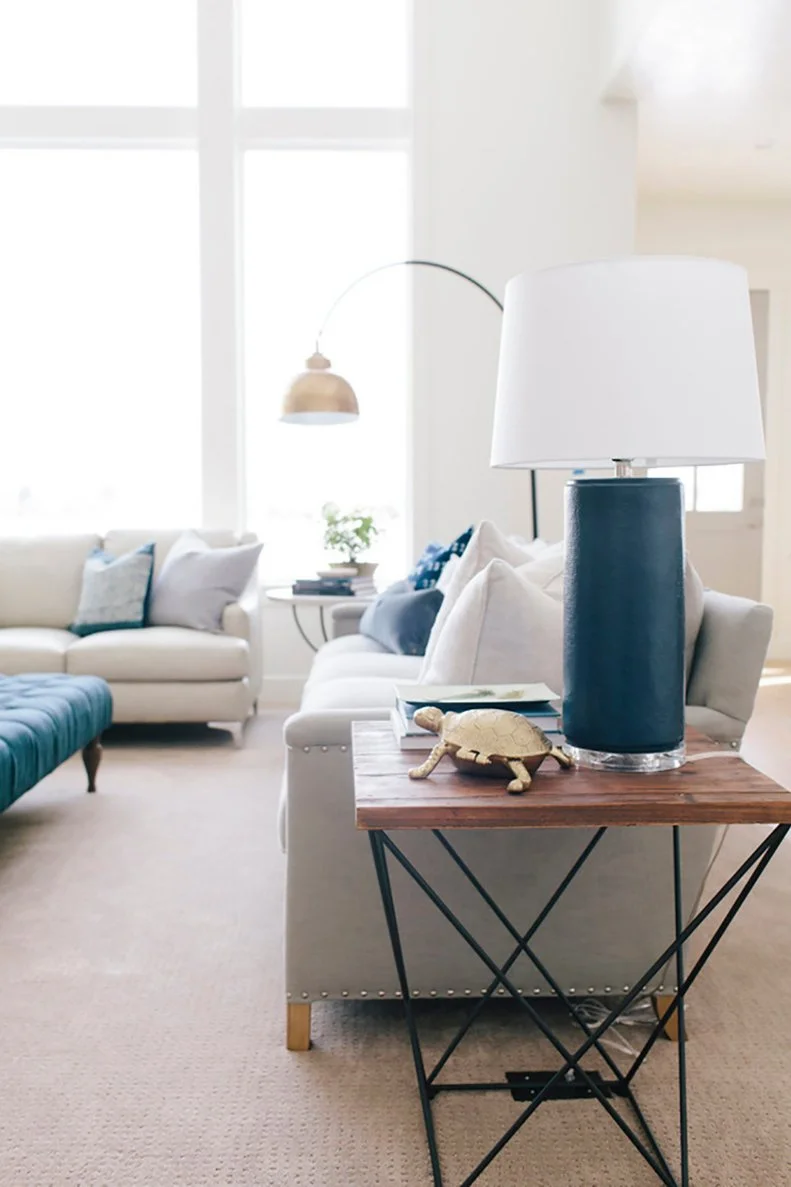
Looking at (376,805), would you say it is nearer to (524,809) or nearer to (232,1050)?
(524,809)

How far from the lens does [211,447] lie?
577 centimetres

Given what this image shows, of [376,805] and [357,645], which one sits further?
[357,645]

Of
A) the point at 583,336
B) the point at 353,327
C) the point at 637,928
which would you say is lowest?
the point at 637,928

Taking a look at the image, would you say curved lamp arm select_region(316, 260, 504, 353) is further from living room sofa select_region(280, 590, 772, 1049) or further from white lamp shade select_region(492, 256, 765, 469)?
white lamp shade select_region(492, 256, 765, 469)

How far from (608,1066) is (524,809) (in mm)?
772

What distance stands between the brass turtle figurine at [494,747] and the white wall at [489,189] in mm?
4167

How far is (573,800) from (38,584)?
13.5ft

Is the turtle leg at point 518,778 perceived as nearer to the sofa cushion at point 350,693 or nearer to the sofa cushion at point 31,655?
the sofa cushion at point 350,693

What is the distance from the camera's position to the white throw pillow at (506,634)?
6.61ft

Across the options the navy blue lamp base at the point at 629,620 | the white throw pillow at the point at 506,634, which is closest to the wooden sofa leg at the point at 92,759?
the white throw pillow at the point at 506,634

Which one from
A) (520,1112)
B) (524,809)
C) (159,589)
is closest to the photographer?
(524,809)

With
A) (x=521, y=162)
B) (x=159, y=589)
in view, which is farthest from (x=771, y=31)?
(x=159, y=589)

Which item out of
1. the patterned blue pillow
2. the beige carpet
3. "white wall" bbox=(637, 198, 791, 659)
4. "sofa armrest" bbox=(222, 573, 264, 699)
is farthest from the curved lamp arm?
the beige carpet

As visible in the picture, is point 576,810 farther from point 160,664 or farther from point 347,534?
point 347,534
